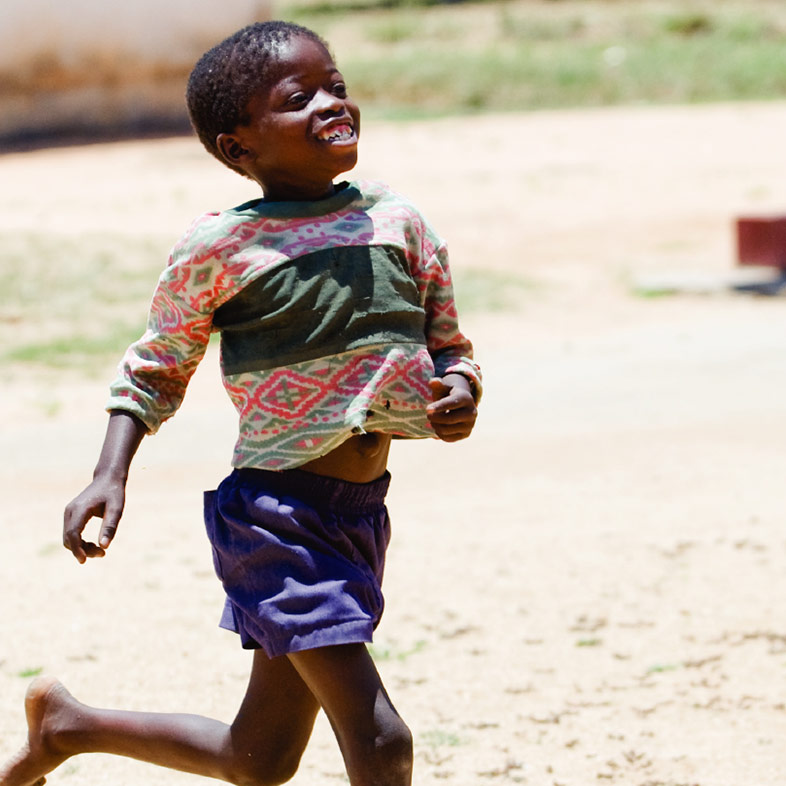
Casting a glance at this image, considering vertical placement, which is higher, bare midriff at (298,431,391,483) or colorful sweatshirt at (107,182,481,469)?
colorful sweatshirt at (107,182,481,469)

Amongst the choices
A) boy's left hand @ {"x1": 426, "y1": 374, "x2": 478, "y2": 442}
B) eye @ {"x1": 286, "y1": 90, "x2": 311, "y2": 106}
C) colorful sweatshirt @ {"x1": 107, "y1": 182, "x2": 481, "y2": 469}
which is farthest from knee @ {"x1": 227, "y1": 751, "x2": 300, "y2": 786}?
eye @ {"x1": 286, "y1": 90, "x2": 311, "y2": 106}

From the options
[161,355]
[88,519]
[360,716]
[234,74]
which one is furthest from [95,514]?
[234,74]

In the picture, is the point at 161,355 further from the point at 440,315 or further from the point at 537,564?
the point at 537,564

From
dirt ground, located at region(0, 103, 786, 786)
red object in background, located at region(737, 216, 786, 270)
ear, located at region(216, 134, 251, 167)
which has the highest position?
ear, located at region(216, 134, 251, 167)

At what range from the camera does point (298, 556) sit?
7.73 feet

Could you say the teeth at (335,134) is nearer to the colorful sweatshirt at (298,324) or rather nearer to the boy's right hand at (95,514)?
the colorful sweatshirt at (298,324)

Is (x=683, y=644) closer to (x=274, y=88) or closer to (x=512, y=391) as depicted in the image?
(x=274, y=88)

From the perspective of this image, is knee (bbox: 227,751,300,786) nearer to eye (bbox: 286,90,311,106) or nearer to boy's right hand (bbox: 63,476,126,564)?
boy's right hand (bbox: 63,476,126,564)

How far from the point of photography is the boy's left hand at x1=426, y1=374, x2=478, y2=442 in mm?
2369

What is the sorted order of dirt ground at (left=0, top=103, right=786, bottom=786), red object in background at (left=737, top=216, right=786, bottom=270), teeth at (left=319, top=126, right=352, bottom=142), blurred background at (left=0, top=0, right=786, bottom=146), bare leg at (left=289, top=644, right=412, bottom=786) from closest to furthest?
bare leg at (left=289, top=644, right=412, bottom=786) < teeth at (left=319, top=126, right=352, bottom=142) < dirt ground at (left=0, top=103, right=786, bottom=786) < red object in background at (left=737, top=216, right=786, bottom=270) < blurred background at (left=0, top=0, right=786, bottom=146)

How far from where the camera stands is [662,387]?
773 cm

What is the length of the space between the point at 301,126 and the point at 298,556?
0.71m

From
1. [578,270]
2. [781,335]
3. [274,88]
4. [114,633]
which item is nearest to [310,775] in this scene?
[114,633]

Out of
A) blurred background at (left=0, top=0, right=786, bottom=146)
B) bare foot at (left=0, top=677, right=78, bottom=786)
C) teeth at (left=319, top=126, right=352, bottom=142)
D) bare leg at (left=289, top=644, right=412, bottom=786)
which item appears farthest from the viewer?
blurred background at (left=0, top=0, right=786, bottom=146)
